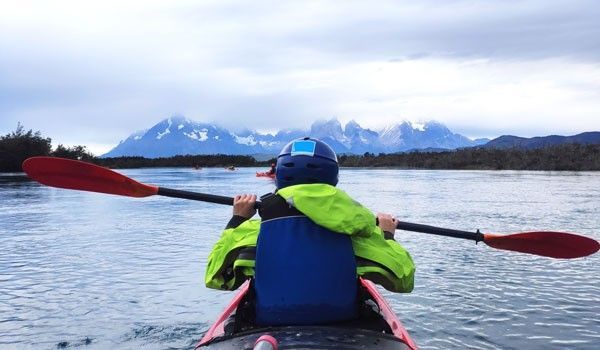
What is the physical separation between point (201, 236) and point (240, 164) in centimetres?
11349

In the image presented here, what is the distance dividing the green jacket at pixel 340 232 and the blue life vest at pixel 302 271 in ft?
0.36

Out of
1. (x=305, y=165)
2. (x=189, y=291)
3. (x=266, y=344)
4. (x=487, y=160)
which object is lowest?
(x=189, y=291)

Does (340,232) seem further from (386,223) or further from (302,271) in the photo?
(386,223)

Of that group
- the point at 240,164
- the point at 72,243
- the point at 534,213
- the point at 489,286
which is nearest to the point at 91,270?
the point at 72,243

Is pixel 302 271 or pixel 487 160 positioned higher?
pixel 487 160

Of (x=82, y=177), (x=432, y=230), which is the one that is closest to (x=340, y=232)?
(x=432, y=230)

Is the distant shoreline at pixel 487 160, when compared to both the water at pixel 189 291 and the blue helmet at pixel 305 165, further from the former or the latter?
the blue helmet at pixel 305 165

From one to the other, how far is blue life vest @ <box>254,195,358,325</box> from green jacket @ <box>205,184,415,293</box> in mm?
110

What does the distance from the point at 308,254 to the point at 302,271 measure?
0.11 metres

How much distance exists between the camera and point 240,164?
5005 inches

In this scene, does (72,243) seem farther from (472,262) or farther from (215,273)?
(215,273)

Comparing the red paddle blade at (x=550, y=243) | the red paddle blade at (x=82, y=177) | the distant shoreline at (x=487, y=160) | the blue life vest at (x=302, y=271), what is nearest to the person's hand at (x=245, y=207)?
the blue life vest at (x=302, y=271)

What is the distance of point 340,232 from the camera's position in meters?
3.02

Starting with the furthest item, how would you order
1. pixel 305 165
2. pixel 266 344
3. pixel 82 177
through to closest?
pixel 82 177
pixel 305 165
pixel 266 344
